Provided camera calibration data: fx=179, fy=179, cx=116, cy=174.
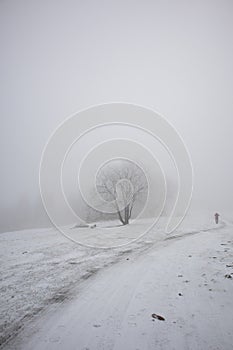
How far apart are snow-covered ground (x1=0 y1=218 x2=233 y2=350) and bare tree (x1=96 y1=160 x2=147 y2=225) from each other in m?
14.1

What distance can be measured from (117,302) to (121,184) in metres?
18.3

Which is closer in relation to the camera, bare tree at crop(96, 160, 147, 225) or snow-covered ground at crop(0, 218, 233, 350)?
snow-covered ground at crop(0, 218, 233, 350)

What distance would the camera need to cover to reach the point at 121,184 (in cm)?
2281

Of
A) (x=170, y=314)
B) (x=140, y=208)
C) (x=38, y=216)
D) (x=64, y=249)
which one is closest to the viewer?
(x=170, y=314)

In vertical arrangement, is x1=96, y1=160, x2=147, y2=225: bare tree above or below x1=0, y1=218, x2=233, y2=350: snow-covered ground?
above

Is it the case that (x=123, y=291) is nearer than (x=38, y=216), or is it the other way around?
(x=123, y=291)

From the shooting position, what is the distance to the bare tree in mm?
22594

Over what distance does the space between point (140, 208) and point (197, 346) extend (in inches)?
1182

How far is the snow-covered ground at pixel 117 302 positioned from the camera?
3.29 meters

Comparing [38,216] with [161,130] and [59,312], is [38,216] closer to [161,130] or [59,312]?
[161,130]

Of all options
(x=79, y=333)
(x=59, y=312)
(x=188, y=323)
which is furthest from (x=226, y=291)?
(x=59, y=312)

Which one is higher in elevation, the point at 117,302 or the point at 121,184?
the point at 121,184

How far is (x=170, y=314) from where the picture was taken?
396 cm

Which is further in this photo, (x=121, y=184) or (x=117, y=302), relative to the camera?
(x=121, y=184)
